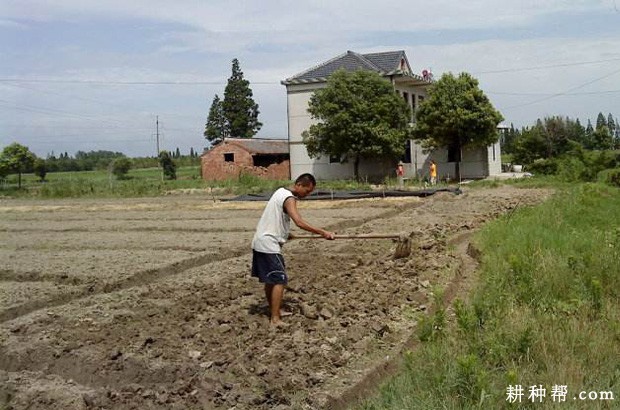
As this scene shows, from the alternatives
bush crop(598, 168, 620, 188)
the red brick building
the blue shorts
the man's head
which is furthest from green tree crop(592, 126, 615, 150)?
the blue shorts

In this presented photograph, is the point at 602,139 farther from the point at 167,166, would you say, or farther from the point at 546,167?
the point at 167,166

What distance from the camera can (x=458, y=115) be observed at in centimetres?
3034

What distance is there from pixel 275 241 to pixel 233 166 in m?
32.2

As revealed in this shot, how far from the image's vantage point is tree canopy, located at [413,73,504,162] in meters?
30.6

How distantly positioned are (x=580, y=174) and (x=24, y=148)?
3017 cm

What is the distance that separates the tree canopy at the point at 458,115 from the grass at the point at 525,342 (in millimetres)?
23263

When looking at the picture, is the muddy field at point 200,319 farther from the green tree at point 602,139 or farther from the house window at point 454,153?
the green tree at point 602,139

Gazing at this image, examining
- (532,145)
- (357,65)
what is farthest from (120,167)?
(532,145)

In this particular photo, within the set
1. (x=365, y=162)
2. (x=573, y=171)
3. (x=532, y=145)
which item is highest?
(x=532, y=145)

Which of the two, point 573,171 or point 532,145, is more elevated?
point 532,145

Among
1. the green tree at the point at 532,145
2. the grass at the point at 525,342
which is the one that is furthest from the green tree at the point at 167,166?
the grass at the point at 525,342

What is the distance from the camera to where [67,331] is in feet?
19.8

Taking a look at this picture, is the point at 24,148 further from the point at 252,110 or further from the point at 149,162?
the point at 149,162

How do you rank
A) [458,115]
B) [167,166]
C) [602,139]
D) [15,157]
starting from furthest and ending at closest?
[602,139] < [167,166] < [15,157] < [458,115]
